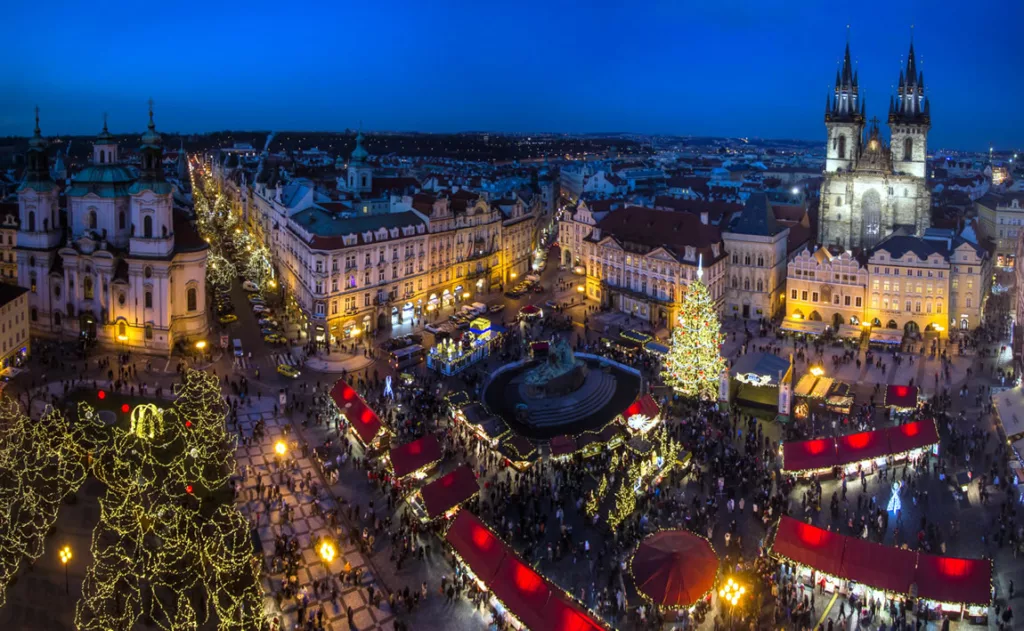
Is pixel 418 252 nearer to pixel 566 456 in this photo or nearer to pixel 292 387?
pixel 292 387

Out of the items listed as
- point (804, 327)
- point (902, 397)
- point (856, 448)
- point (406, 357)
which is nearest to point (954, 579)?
point (856, 448)

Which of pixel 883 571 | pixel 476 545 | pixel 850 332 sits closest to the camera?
pixel 883 571

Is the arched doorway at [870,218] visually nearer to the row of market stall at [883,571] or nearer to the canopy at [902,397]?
the canopy at [902,397]

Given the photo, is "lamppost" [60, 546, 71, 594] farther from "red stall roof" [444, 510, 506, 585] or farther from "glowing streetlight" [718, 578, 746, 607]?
"glowing streetlight" [718, 578, 746, 607]

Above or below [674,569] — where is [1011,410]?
above

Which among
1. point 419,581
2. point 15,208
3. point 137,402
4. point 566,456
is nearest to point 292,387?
point 137,402

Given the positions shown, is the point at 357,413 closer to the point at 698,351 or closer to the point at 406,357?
the point at 406,357

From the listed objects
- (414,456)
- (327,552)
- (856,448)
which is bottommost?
(327,552)
